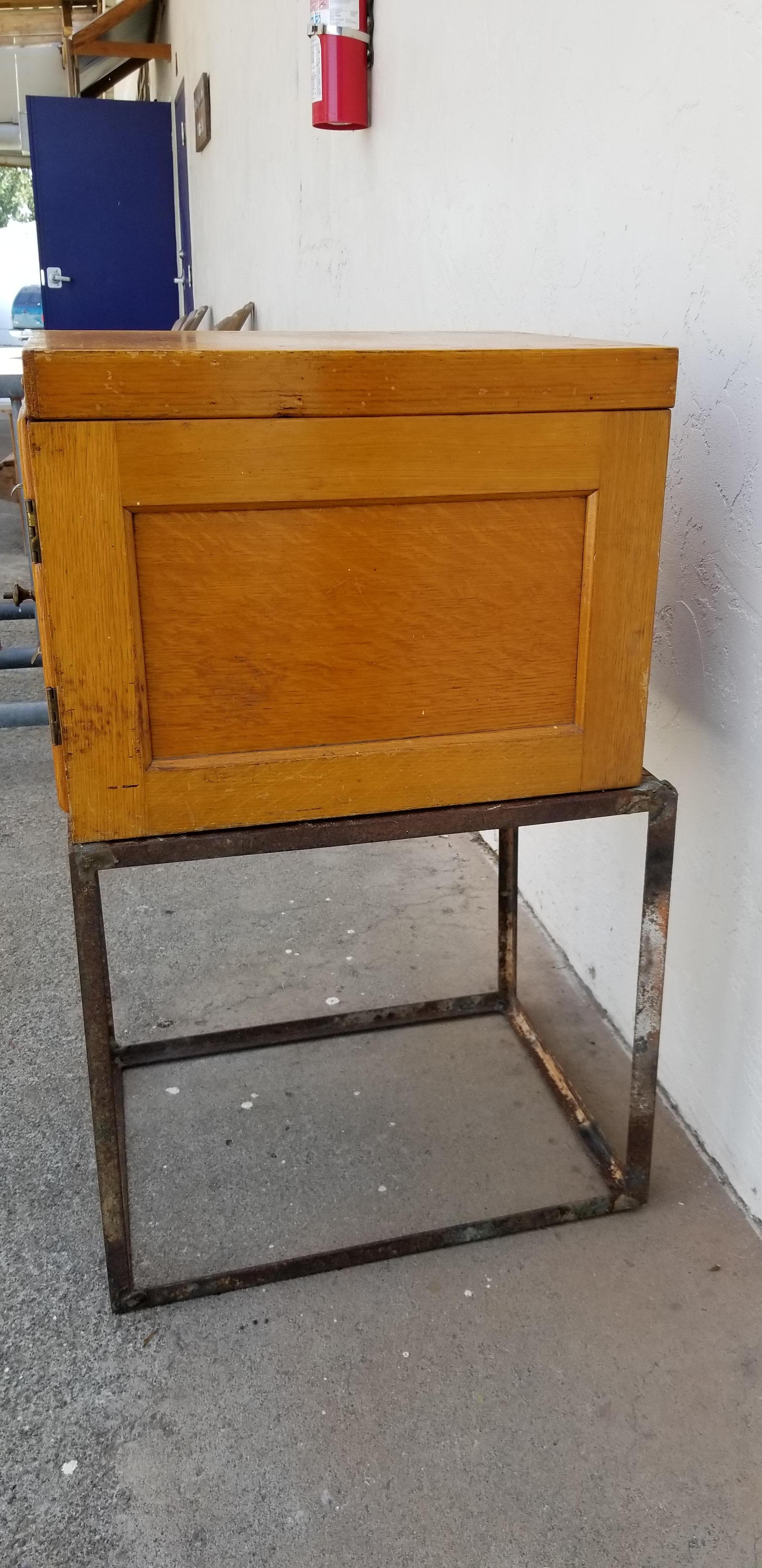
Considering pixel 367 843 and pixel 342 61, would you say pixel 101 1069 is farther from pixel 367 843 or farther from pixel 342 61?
pixel 342 61

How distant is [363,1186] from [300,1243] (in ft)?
0.44

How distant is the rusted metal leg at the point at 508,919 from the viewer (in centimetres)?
189

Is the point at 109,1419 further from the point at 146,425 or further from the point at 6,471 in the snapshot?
the point at 6,471

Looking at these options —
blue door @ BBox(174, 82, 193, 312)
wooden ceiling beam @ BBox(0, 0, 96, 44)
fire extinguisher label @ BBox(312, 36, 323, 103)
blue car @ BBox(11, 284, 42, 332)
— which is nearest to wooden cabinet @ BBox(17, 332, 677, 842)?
fire extinguisher label @ BBox(312, 36, 323, 103)

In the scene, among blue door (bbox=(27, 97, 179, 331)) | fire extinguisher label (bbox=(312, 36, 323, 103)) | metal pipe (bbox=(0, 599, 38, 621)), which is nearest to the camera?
fire extinguisher label (bbox=(312, 36, 323, 103))

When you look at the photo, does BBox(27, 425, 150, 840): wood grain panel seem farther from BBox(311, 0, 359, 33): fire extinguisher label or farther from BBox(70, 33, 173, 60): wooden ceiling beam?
BBox(70, 33, 173, 60): wooden ceiling beam

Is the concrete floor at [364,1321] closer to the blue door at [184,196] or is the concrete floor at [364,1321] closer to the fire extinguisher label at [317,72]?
the fire extinguisher label at [317,72]

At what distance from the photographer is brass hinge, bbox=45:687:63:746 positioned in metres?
1.10

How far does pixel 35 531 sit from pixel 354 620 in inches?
13.0

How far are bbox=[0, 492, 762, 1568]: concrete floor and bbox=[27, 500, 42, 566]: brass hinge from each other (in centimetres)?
85

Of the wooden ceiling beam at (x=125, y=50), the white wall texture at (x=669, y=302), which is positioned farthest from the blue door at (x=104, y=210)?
the white wall texture at (x=669, y=302)

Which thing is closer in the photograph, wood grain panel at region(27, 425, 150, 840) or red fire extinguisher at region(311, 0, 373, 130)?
wood grain panel at region(27, 425, 150, 840)

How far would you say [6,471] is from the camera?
5.13m

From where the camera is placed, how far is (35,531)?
1.14 meters
